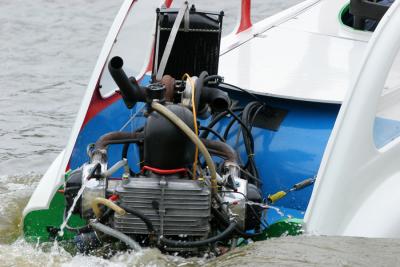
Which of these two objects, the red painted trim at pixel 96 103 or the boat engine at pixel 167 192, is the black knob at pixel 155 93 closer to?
the boat engine at pixel 167 192

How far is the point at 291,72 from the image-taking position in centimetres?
609

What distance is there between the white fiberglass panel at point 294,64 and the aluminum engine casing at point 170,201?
1569mm

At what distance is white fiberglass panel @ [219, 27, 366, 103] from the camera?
5773 mm

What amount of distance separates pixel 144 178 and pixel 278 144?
1.49 meters

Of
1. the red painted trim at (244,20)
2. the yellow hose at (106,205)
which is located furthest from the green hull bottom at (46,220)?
the red painted trim at (244,20)

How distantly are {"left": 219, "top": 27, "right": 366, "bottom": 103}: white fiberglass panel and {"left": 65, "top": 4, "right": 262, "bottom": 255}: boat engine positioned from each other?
1257mm

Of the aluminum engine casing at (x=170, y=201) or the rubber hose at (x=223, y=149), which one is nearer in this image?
the aluminum engine casing at (x=170, y=201)

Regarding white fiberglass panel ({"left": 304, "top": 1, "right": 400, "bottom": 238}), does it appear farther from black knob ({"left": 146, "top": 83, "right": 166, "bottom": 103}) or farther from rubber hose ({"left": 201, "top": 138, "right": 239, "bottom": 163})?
black knob ({"left": 146, "top": 83, "right": 166, "bottom": 103})

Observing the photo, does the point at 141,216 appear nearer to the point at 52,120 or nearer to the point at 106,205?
the point at 106,205

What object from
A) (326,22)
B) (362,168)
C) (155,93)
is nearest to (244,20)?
(326,22)

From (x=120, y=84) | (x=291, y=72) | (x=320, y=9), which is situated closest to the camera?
(x=120, y=84)

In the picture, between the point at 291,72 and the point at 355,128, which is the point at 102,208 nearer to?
the point at 355,128

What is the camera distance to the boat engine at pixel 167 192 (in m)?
4.29

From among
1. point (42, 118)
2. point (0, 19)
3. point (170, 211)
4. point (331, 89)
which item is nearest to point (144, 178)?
point (170, 211)
